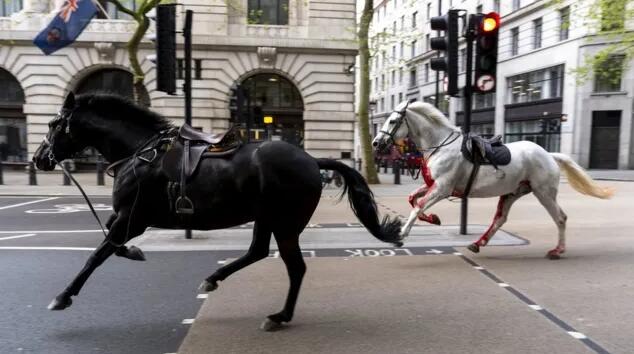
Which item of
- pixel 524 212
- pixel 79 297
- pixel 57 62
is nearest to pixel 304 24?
pixel 57 62

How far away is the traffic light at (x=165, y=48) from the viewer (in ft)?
24.7

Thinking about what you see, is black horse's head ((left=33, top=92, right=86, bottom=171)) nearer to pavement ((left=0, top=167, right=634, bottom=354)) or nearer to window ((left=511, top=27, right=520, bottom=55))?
pavement ((left=0, top=167, right=634, bottom=354))

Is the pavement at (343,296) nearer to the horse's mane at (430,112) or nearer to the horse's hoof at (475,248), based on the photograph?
the horse's hoof at (475,248)

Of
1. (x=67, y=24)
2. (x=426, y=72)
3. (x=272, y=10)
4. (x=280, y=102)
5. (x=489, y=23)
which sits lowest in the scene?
(x=489, y=23)

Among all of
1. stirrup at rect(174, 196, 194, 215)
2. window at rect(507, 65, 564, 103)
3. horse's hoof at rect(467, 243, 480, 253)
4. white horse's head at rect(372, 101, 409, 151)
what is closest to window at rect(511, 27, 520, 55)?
window at rect(507, 65, 564, 103)

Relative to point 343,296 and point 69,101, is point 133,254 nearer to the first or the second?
point 69,101

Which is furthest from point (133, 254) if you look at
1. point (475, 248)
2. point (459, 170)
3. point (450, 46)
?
point (450, 46)

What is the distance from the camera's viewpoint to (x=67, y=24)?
15727 mm

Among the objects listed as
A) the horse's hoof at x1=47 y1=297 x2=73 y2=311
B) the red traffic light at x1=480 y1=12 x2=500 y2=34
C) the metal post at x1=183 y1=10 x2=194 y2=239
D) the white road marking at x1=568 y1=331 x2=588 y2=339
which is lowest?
the white road marking at x1=568 y1=331 x2=588 y2=339

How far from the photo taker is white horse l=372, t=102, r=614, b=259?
6.29 m

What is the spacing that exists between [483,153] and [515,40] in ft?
117

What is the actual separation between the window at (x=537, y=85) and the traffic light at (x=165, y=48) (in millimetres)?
31345

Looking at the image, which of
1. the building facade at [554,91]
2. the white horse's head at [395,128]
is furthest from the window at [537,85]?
the white horse's head at [395,128]

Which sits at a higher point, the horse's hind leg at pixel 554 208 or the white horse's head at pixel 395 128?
the white horse's head at pixel 395 128
